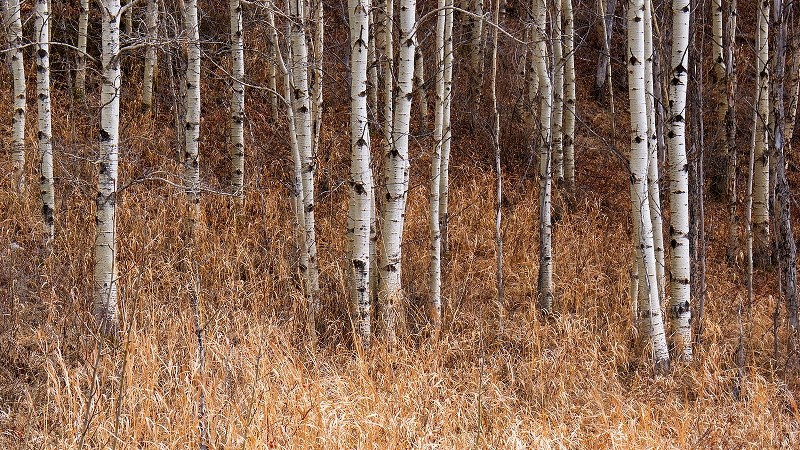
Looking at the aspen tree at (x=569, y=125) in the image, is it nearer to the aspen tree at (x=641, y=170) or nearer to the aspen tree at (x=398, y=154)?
the aspen tree at (x=641, y=170)

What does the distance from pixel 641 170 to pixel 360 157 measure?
244 cm

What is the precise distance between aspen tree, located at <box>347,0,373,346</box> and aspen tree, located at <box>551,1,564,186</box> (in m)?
2.24

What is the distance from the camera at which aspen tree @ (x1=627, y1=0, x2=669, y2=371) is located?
597 centimetres

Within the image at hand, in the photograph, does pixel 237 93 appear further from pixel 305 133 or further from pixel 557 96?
pixel 557 96

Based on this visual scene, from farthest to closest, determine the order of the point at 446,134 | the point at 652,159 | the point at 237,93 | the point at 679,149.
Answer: the point at 237,93
the point at 446,134
the point at 652,159
the point at 679,149

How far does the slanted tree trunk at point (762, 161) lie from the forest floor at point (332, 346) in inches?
19.4

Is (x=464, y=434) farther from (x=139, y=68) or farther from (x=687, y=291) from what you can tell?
(x=139, y=68)

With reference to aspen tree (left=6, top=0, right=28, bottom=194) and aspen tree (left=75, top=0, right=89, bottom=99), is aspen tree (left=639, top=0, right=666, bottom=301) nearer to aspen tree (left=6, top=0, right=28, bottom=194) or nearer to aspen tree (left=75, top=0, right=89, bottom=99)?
aspen tree (left=6, top=0, right=28, bottom=194)

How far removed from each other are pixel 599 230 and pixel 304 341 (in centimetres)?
584

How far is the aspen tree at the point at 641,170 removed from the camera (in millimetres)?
5969

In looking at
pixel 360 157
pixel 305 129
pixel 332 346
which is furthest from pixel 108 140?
pixel 332 346

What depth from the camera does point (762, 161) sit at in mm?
9656

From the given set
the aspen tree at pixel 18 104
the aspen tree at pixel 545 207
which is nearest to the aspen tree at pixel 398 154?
the aspen tree at pixel 545 207

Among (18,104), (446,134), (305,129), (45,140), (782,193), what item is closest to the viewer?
(782,193)
